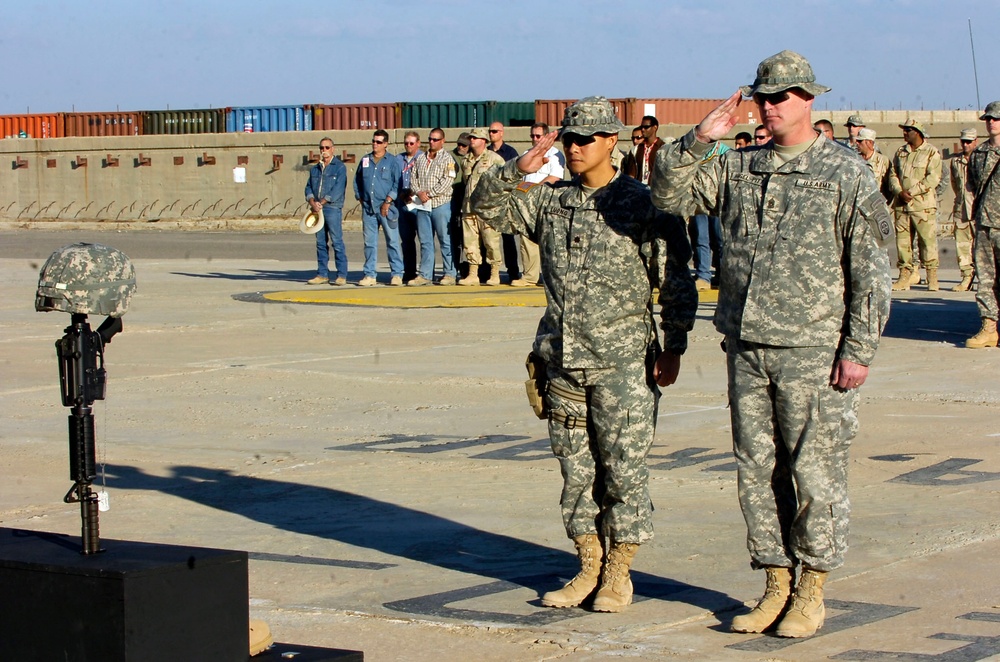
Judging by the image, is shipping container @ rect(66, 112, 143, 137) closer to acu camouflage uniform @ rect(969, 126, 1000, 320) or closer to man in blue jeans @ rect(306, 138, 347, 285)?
man in blue jeans @ rect(306, 138, 347, 285)

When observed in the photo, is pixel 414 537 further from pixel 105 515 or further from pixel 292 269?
pixel 292 269

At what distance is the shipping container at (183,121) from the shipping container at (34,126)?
143 inches

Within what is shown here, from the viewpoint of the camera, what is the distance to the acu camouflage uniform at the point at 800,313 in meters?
4.88

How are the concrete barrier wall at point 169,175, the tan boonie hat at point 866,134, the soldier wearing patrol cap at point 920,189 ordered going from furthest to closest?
the concrete barrier wall at point 169,175 < the soldier wearing patrol cap at point 920,189 < the tan boonie hat at point 866,134

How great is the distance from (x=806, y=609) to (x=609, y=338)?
117 cm

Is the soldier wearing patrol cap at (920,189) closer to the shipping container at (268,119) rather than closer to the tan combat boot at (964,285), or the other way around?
the tan combat boot at (964,285)

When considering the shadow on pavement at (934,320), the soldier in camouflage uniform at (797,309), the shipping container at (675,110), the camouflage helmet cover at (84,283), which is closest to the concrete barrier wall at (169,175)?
the shipping container at (675,110)

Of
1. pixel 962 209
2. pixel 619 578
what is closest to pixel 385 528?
pixel 619 578

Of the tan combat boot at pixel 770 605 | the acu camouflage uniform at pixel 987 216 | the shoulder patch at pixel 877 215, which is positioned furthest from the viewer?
the acu camouflage uniform at pixel 987 216

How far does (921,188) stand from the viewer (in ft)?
54.9

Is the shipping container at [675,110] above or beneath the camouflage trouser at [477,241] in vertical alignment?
above

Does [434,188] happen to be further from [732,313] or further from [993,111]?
[732,313]

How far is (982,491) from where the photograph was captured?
702cm

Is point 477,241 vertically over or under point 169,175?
under
